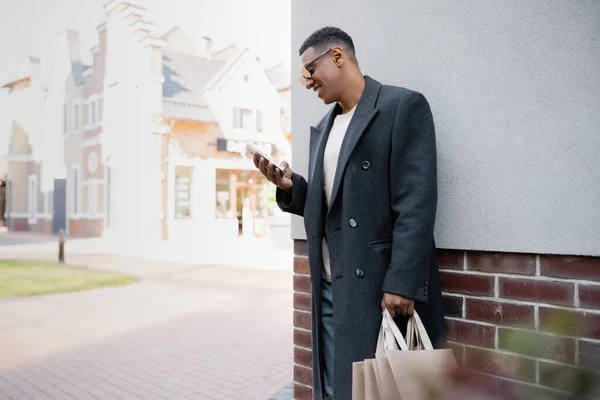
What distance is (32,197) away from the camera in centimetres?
2539

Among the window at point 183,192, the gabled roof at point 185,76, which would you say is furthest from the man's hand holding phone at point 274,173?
the gabled roof at point 185,76

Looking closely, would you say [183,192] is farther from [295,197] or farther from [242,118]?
[295,197]

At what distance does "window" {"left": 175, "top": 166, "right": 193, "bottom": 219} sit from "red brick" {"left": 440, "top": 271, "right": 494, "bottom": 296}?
20.3 meters

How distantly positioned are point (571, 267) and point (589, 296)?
0.40 ft

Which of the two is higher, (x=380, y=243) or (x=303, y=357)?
(x=380, y=243)

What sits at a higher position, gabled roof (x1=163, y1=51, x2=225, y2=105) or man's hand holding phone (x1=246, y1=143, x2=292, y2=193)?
gabled roof (x1=163, y1=51, x2=225, y2=105)

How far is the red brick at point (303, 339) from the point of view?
3021mm

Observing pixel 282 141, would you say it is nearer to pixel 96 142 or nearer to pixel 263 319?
pixel 96 142

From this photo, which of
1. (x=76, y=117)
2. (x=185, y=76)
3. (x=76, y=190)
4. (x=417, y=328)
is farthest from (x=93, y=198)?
(x=417, y=328)

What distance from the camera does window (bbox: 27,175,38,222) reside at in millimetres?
25203

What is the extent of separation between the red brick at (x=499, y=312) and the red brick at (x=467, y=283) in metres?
0.04

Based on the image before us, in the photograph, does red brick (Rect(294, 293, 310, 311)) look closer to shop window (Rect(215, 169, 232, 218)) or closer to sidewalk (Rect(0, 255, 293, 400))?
sidewalk (Rect(0, 255, 293, 400))

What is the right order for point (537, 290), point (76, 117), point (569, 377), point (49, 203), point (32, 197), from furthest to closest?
point (32, 197) < point (49, 203) < point (76, 117) < point (537, 290) < point (569, 377)

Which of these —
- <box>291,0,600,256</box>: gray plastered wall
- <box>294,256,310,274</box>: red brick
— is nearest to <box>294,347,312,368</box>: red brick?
<box>294,256,310,274</box>: red brick
